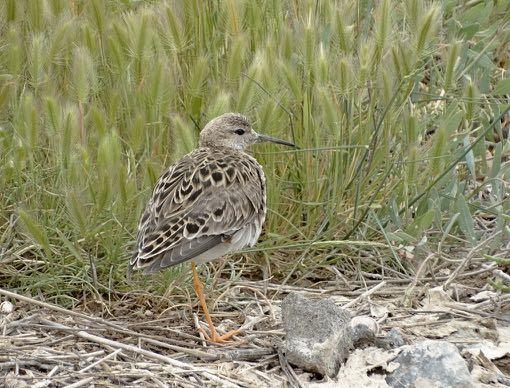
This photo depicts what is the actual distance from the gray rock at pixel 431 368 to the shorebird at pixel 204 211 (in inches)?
30.8

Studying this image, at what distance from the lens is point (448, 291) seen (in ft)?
16.1

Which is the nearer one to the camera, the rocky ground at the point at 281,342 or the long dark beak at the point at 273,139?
the rocky ground at the point at 281,342

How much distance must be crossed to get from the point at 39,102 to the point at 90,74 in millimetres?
497

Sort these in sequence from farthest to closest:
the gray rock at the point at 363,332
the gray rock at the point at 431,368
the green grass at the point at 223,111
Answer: the green grass at the point at 223,111
the gray rock at the point at 363,332
the gray rock at the point at 431,368

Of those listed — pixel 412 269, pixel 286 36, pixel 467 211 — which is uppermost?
pixel 286 36

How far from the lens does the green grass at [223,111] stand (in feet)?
15.6

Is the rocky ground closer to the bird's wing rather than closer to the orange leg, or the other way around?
the orange leg

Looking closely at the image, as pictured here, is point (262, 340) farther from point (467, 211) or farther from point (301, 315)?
point (467, 211)

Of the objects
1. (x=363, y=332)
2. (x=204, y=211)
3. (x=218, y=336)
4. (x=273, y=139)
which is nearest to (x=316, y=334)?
(x=363, y=332)

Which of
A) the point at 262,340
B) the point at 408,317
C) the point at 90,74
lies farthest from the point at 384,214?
the point at 90,74

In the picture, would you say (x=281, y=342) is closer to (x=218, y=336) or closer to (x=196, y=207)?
(x=218, y=336)

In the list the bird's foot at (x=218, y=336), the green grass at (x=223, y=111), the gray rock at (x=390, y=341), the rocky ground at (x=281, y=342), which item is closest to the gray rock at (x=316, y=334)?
the rocky ground at (x=281, y=342)

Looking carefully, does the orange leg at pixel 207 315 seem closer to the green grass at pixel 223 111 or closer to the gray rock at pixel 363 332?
the green grass at pixel 223 111

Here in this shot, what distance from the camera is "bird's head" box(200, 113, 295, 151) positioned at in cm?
506
